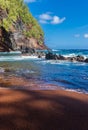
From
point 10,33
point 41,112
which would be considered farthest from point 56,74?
point 10,33

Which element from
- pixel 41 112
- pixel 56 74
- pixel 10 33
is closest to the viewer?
pixel 41 112

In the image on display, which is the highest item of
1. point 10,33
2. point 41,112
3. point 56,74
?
point 10,33

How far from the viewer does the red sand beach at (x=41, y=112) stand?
6.32m

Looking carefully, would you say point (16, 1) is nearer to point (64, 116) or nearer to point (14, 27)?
point (14, 27)

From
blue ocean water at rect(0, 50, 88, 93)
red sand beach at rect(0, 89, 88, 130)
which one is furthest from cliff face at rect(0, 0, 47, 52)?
red sand beach at rect(0, 89, 88, 130)

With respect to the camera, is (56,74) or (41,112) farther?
(56,74)

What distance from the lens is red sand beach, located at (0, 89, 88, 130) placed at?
6.32m

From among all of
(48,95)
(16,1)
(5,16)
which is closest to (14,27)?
(5,16)

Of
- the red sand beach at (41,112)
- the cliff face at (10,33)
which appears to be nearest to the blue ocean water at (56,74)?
the red sand beach at (41,112)

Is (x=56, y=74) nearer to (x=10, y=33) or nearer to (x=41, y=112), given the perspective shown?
(x=41, y=112)

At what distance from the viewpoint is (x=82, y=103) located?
27.3 feet

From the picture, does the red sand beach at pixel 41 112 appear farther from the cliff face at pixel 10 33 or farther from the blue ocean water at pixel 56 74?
the cliff face at pixel 10 33

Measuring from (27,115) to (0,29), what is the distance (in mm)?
68971

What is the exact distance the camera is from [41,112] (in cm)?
717
